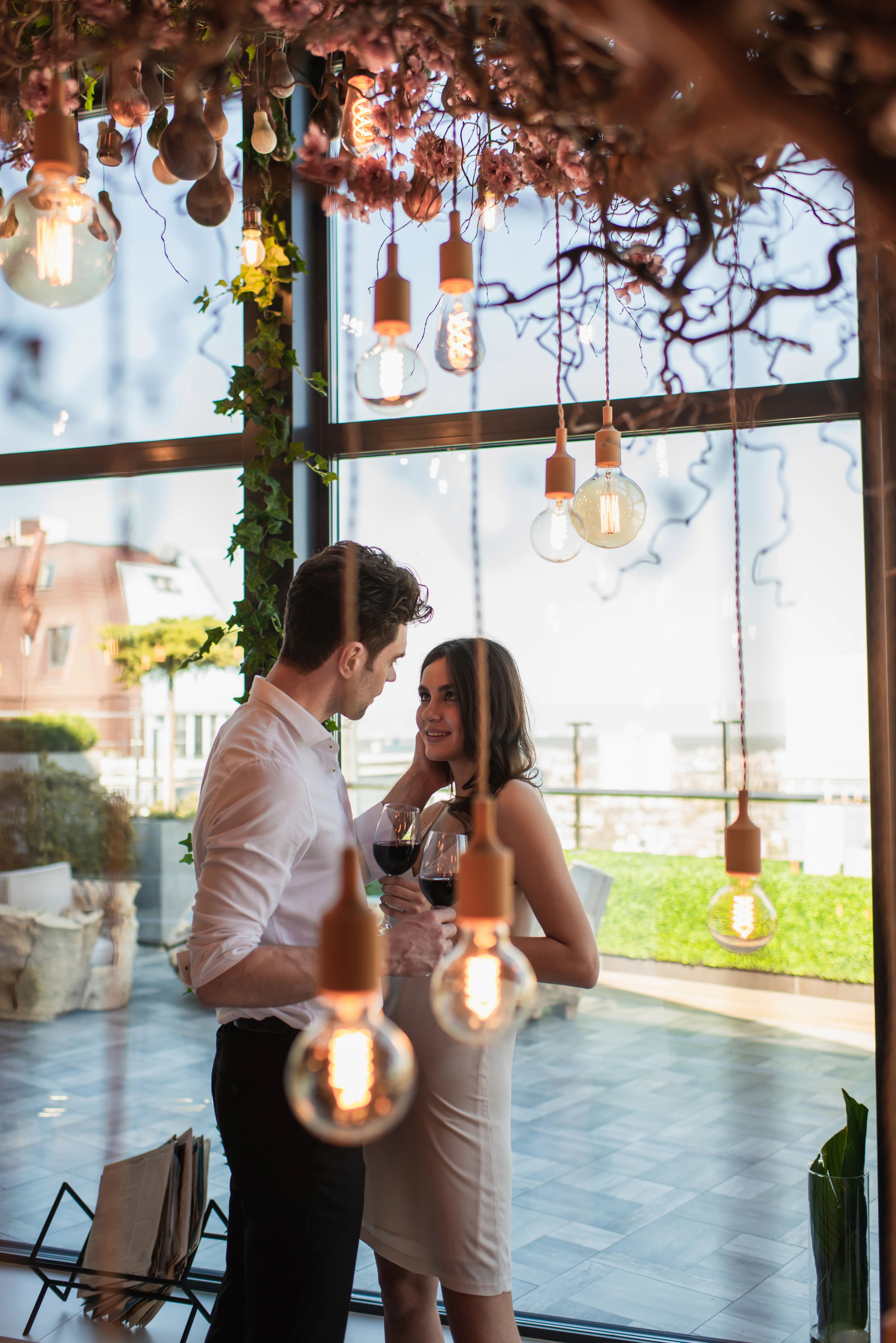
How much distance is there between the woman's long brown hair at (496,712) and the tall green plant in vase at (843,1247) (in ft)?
3.26

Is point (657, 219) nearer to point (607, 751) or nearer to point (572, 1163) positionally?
point (607, 751)

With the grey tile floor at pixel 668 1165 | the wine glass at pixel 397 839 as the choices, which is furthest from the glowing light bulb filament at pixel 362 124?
the grey tile floor at pixel 668 1165

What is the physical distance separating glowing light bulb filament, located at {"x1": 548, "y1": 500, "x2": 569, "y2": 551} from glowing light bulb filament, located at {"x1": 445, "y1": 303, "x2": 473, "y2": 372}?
0.45 metres

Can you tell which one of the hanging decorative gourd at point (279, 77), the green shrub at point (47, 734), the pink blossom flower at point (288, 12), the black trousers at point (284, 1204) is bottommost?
the black trousers at point (284, 1204)

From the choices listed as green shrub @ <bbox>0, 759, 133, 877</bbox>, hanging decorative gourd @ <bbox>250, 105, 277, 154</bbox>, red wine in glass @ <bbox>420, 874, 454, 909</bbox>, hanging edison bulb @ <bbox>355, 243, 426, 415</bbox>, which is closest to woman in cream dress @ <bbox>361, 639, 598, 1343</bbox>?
red wine in glass @ <bbox>420, 874, 454, 909</bbox>

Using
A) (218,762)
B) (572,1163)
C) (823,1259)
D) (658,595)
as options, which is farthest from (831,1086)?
(218,762)

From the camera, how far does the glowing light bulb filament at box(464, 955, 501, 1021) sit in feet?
2.75

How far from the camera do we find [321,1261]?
1.71m

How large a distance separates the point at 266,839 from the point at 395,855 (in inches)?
7.8

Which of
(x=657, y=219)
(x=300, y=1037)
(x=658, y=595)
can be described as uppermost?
(x=657, y=219)

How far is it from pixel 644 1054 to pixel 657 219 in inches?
81.1

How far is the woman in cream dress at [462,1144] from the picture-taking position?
182 centimetres

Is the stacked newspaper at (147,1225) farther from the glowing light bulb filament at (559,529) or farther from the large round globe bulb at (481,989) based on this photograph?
the large round globe bulb at (481,989)

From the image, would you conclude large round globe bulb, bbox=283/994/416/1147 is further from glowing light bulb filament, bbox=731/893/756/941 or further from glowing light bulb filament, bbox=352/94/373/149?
glowing light bulb filament, bbox=352/94/373/149
